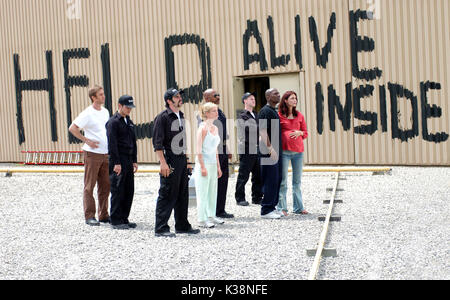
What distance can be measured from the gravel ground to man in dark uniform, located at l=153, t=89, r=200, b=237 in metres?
0.36

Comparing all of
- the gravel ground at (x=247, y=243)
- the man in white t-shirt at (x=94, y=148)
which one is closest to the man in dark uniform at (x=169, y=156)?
the gravel ground at (x=247, y=243)

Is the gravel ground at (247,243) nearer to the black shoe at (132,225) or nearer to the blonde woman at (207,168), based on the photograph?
the black shoe at (132,225)

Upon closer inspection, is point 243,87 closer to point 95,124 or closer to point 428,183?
point 428,183

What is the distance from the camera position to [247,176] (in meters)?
9.52

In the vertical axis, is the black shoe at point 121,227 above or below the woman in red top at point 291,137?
below

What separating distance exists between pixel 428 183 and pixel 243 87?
6464 millimetres

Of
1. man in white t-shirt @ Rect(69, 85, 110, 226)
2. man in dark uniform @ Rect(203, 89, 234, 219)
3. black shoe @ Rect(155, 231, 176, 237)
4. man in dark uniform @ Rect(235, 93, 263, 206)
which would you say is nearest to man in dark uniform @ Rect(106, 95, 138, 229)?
man in white t-shirt @ Rect(69, 85, 110, 226)

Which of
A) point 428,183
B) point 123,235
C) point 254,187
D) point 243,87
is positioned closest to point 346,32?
point 243,87

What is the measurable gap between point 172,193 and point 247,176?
2553 mm

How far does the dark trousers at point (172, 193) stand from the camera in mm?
7121

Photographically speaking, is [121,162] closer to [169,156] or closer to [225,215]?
[169,156]

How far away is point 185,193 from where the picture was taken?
7355mm

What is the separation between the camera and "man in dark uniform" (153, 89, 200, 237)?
7045 millimetres
